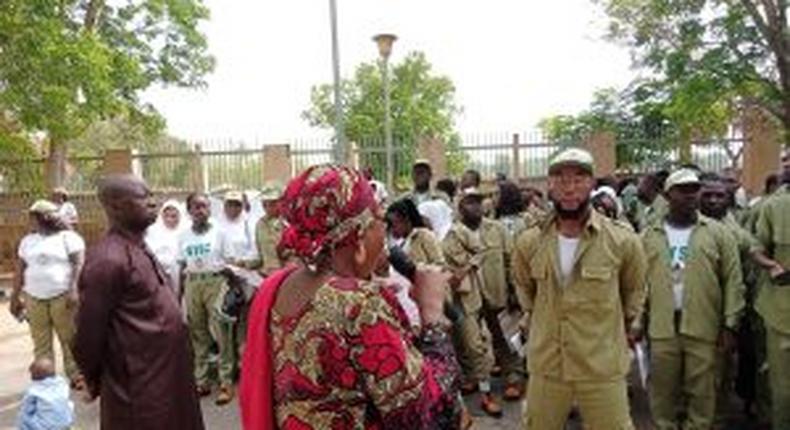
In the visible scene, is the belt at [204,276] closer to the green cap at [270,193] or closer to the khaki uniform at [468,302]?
the green cap at [270,193]

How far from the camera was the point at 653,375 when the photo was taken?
550cm

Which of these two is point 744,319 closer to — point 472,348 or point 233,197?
point 472,348

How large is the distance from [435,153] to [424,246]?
1297cm

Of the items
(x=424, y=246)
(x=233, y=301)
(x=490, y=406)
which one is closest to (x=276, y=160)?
(x=233, y=301)

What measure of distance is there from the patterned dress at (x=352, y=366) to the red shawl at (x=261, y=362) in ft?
0.25

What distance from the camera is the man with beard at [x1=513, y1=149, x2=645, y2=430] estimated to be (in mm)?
4199

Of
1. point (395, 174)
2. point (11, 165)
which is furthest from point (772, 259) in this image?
point (11, 165)

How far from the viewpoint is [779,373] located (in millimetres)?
5402

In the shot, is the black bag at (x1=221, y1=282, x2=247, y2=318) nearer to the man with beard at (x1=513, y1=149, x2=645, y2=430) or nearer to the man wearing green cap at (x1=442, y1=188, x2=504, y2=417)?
the man wearing green cap at (x1=442, y1=188, x2=504, y2=417)

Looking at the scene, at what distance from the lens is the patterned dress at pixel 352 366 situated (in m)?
2.00

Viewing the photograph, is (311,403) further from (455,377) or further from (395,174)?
(395,174)

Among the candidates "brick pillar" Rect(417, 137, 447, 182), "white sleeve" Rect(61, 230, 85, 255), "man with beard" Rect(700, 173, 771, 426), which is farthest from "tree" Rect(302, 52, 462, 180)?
"man with beard" Rect(700, 173, 771, 426)

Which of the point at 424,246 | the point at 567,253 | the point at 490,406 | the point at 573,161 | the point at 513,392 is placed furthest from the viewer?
the point at 513,392

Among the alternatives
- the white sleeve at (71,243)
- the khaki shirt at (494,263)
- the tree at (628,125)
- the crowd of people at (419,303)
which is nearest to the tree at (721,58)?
the tree at (628,125)
